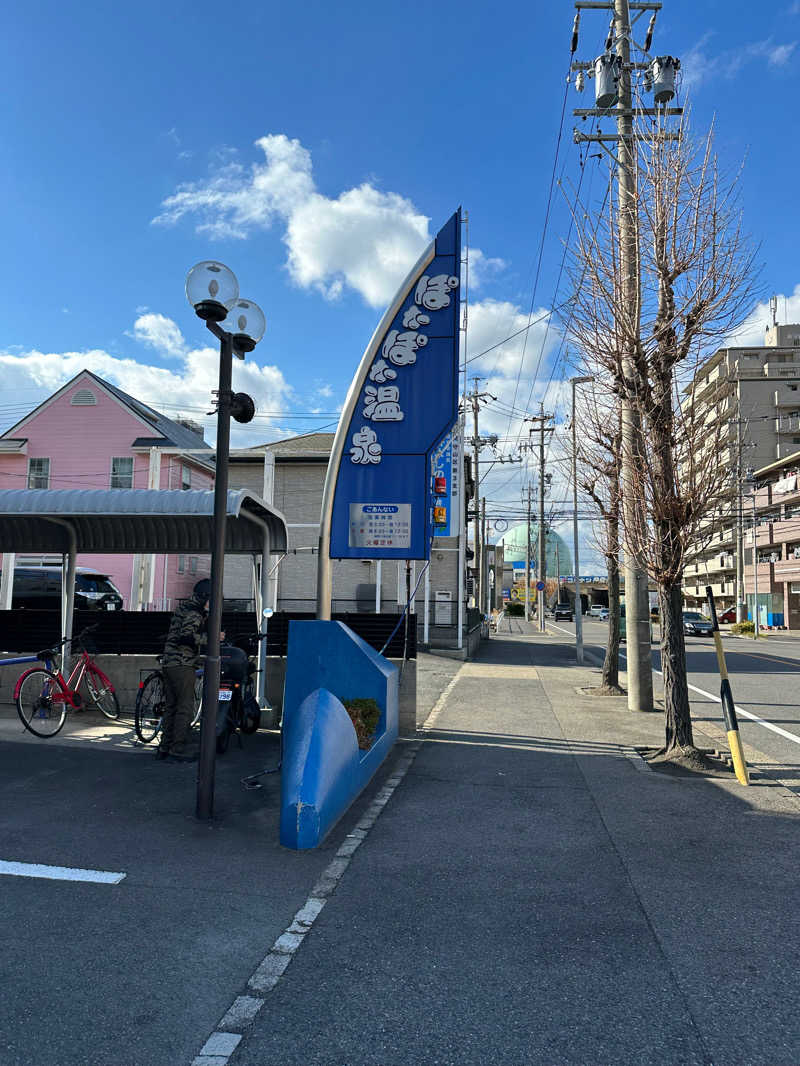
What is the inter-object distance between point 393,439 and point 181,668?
3618 mm

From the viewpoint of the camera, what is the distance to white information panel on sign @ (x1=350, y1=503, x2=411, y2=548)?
28.7ft

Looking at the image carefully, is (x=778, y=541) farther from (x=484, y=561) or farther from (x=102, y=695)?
(x=102, y=695)

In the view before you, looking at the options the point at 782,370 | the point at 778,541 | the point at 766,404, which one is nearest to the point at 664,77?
the point at 778,541

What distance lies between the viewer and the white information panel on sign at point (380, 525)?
28.7 feet

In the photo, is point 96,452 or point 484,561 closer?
point 96,452

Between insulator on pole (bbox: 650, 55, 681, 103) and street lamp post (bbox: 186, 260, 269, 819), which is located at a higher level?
insulator on pole (bbox: 650, 55, 681, 103)

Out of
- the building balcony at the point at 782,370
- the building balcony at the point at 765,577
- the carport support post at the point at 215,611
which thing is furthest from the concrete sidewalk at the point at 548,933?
the building balcony at the point at 782,370

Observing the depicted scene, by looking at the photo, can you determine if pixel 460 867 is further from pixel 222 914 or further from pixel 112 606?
pixel 112 606

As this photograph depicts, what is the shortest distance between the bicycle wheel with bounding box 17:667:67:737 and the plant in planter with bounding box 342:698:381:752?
3.97 m

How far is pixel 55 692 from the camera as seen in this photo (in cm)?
924

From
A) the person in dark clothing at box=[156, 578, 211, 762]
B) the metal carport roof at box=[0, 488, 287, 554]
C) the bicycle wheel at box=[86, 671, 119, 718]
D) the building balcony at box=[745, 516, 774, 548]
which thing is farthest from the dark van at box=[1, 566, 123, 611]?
the building balcony at box=[745, 516, 774, 548]

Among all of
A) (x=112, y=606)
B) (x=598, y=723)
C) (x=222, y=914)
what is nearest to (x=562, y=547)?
(x=112, y=606)

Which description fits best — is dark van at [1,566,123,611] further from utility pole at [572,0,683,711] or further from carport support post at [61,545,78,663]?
utility pole at [572,0,683,711]

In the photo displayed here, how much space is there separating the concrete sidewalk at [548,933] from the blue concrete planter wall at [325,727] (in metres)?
0.36
